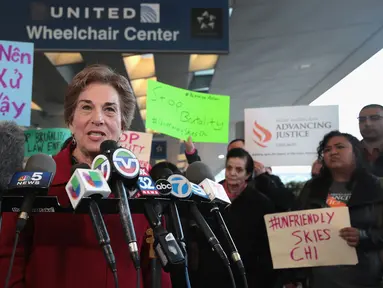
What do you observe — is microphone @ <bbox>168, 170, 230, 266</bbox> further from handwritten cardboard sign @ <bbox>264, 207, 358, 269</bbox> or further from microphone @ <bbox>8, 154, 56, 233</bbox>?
handwritten cardboard sign @ <bbox>264, 207, 358, 269</bbox>

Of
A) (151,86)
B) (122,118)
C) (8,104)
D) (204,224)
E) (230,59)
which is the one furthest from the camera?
(230,59)

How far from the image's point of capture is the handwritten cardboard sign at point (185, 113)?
10.8 ft

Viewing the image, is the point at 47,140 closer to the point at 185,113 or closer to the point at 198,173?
the point at 185,113

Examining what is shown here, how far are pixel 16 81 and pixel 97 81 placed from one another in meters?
1.62

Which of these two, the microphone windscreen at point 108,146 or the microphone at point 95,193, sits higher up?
the microphone windscreen at point 108,146

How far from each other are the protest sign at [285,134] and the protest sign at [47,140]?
1386 millimetres

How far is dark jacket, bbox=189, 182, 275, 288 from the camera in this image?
8.88ft

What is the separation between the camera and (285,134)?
3590 mm

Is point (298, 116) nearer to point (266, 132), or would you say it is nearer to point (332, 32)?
point (266, 132)

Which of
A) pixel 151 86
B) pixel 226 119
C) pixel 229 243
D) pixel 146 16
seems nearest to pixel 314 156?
pixel 226 119

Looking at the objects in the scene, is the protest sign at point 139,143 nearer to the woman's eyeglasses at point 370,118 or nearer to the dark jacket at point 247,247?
the dark jacket at point 247,247

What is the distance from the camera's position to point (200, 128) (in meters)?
3.50

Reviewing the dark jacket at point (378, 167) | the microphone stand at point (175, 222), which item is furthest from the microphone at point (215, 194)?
the dark jacket at point (378, 167)

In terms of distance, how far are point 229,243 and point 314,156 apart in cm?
253
